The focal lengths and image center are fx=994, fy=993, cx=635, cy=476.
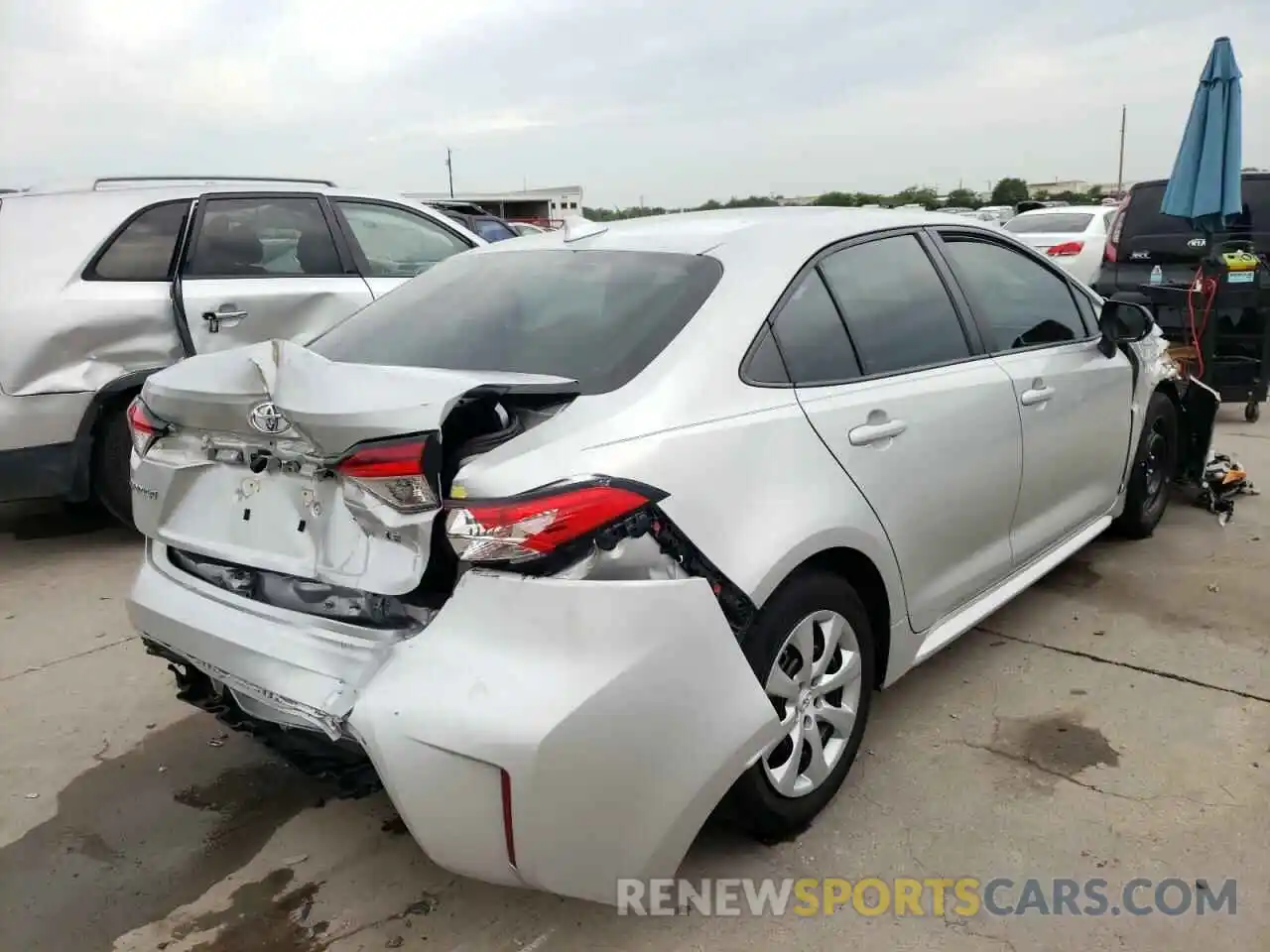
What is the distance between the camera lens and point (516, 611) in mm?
1903

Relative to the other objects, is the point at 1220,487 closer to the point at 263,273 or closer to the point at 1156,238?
the point at 1156,238

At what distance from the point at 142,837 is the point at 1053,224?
40.4ft

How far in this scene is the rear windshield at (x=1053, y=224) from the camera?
39.2ft

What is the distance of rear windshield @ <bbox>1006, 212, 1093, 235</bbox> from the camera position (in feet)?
39.2

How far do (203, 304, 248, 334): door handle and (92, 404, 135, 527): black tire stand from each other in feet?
1.83

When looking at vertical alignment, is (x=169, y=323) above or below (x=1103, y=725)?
above

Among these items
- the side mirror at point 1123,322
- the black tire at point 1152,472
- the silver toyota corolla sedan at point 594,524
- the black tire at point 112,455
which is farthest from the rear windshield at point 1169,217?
the black tire at point 112,455

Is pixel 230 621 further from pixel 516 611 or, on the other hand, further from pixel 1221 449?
pixel 1221 449

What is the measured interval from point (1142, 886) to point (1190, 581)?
→ 2265 millimetres

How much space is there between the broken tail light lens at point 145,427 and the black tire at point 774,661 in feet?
5.13

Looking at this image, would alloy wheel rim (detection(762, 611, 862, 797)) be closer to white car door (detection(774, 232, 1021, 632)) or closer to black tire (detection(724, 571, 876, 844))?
black tire (detection(724, 571, 876, 844))

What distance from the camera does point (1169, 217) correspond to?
27.0 ft

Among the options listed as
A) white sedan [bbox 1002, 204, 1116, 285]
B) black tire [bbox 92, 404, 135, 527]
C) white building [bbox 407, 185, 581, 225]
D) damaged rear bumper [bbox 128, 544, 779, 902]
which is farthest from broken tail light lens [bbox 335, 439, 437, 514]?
white building [bbox 407, 185, 581, 225]

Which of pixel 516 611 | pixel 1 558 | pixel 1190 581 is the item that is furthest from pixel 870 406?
pixel 1 558
